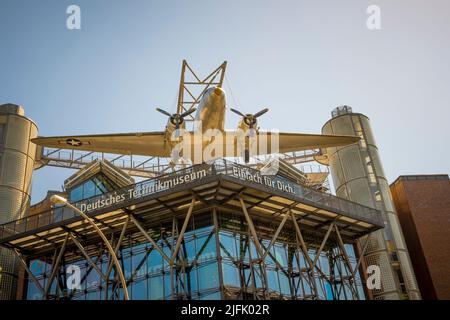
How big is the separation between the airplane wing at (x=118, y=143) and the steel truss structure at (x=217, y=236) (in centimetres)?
737

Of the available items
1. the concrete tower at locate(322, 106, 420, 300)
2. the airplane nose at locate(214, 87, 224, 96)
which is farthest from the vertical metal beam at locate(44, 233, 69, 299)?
the concrete tower at locate(322, 106, 420, 300)

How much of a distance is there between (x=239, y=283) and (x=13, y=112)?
27126 mm

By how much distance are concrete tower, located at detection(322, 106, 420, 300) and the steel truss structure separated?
6.18 metres

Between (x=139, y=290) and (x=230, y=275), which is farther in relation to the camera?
(x=139, y=290)

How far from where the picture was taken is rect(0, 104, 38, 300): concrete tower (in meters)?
38.3

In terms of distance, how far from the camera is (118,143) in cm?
4022

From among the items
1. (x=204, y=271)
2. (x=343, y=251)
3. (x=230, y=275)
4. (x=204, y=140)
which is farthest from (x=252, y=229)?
(x=204, y=140)

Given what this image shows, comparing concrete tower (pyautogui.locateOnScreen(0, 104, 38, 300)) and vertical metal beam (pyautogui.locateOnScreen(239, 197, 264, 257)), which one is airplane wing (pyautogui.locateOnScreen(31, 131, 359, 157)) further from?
vertical metal beam (pyautogui.locateOnScreen(239, 197, 264, 257))

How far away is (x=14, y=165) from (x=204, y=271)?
70.6 ft

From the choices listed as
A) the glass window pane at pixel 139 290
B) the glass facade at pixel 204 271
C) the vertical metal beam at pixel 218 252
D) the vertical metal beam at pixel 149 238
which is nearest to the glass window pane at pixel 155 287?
the glass facade at pixel 204 271

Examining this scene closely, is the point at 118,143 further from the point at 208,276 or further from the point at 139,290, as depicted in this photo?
the point at 208,276

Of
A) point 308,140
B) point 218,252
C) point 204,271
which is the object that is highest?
point 308,140
